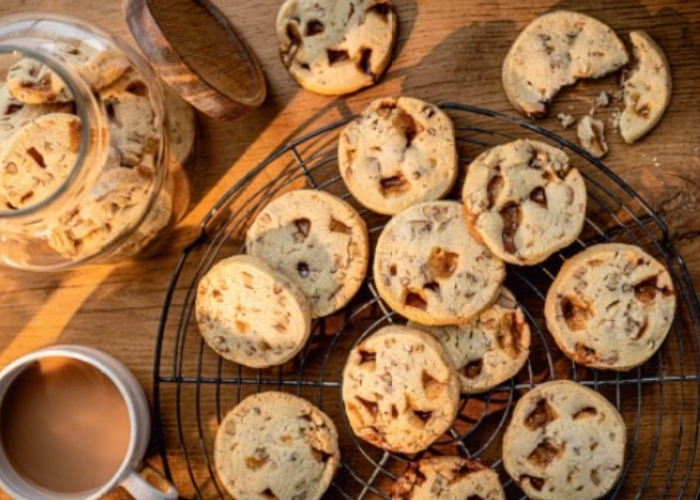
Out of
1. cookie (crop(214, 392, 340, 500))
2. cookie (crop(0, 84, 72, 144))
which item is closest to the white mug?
cookie (crop(214, 392, 340, 500))

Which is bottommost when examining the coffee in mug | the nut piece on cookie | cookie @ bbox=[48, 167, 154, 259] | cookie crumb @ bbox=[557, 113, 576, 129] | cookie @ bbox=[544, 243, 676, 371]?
the coffee in mug

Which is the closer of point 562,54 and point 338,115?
point 562,54

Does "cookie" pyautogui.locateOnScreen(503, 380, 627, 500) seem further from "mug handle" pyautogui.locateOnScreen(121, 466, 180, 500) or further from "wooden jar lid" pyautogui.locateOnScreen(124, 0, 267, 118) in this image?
"wooden jar lid" pyautogui.locateOnScreen(124, 0, 267, 118)

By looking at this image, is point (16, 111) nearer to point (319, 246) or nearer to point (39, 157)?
point (39, 157)

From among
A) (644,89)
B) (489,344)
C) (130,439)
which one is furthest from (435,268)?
(130,439)

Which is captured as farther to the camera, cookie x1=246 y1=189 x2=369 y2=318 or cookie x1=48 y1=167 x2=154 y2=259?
cookie x1=246 y1=189 x2=369 y2=318

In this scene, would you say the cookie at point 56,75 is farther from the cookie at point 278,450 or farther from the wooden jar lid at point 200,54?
the cookie at point 278,450

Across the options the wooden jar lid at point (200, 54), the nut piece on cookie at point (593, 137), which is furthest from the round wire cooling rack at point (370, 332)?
the wooden jar lid at point (200, 54)
